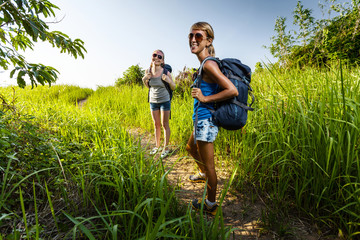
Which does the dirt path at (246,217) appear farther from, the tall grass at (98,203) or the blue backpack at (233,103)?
the blue backpack at (233,103)

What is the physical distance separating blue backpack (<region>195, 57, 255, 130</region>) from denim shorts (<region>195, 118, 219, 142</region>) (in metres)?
0.05

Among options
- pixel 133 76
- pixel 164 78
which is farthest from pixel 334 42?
pixel 133 76

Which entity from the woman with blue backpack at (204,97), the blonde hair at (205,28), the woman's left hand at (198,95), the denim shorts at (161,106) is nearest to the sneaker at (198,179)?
the woman with blue backpack at (204,97)

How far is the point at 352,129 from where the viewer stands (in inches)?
57.7

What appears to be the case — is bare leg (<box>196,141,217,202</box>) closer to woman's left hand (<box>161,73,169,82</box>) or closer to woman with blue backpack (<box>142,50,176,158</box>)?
woman with blue backpack (<box>142,50,176,158</box>)

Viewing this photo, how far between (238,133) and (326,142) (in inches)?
53.4

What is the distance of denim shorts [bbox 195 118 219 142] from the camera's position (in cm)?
163

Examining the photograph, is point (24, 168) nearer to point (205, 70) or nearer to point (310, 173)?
point (205, 70)

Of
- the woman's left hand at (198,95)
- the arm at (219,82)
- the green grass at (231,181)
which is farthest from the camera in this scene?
the woman's left hand at (198,95)

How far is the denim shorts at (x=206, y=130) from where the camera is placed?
5.34 ft

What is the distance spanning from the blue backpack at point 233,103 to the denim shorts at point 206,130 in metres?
0.05

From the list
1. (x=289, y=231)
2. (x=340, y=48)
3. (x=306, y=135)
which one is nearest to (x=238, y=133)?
(x=306, y=135)

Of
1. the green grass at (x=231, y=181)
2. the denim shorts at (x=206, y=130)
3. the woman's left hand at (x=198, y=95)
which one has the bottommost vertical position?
the green grass at (x=231, y=181)

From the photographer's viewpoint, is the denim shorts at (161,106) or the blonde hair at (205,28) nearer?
the blonde hair at (205,28)
